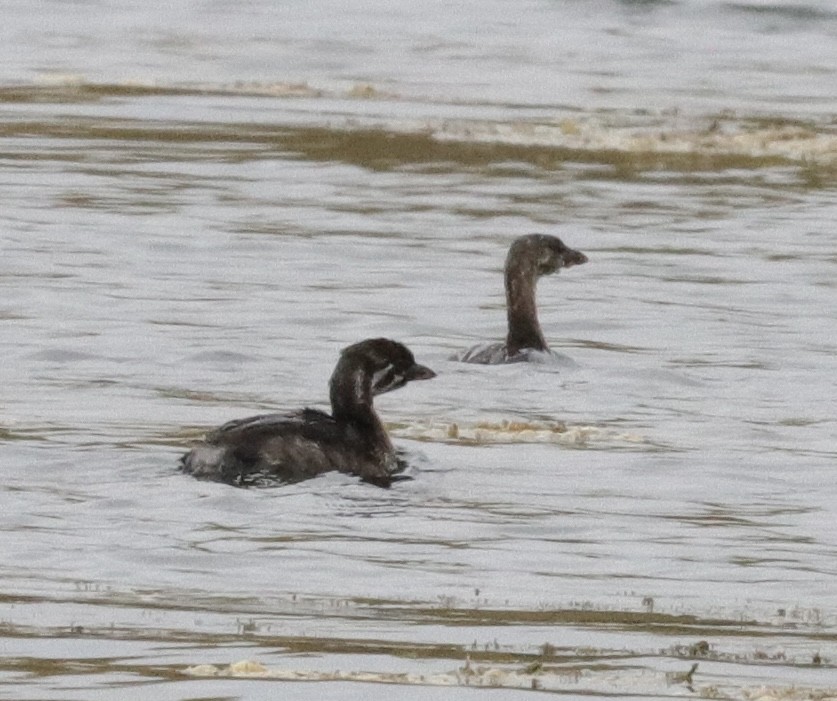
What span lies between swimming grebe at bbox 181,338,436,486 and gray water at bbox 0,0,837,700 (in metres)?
0.15

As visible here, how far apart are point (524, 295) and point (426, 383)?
1.96m

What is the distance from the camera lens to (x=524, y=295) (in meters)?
19.8

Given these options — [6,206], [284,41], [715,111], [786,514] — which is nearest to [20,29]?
[284,41]

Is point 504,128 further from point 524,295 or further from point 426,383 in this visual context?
point 426,383

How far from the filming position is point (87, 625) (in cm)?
1016

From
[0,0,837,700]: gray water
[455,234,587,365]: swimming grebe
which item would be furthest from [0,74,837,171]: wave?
[455,234,587,365]: swimming grebe

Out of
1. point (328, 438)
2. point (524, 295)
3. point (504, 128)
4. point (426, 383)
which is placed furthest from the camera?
point (504, 128)

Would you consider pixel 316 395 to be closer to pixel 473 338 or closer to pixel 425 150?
pixel 473 338

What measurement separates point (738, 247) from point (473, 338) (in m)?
5.64

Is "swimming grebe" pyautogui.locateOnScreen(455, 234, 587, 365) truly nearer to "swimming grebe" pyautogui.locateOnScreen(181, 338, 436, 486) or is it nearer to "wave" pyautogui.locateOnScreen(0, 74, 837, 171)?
"swimming grebe" pyautogui.locateOnScreen(181, 338, 436, 486)

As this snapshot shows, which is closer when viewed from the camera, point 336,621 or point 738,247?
point 336,621

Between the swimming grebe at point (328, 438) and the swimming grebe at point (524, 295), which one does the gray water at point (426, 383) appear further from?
the swimming grebe at point (524, 295)

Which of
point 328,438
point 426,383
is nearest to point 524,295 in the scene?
point 426,383

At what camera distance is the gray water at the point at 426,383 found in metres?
10.2
